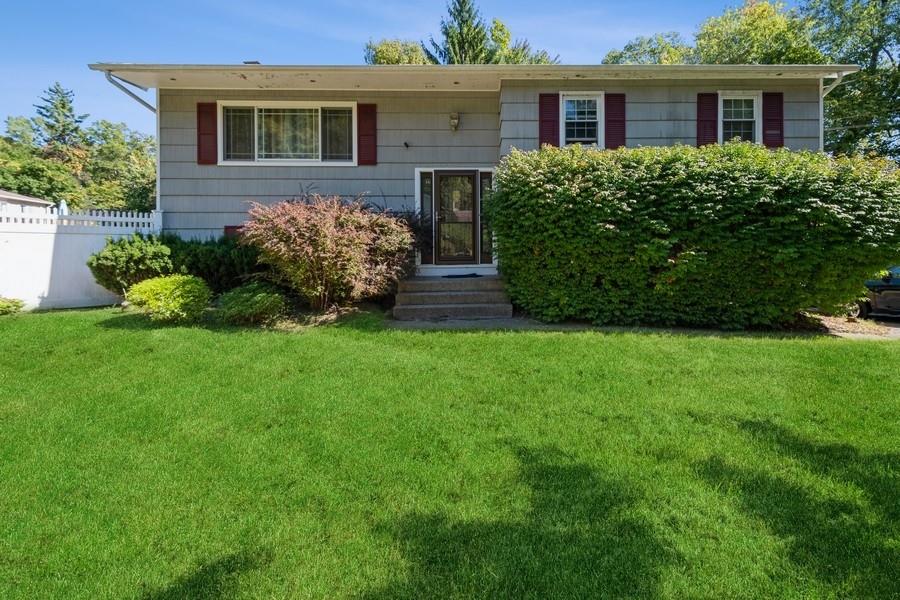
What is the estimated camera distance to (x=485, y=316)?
7.48m

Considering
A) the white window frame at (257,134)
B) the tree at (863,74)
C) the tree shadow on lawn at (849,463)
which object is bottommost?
the tree shadow on lawn at (849,463)

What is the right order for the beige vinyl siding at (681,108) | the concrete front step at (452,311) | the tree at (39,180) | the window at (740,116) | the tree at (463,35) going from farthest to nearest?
1. the tree at (463,35)
2. the tree at (39,180)
3. the window at (740,116)
4. the beige vinyl siding at (681,108)
5. the concrete front step at (452,311)

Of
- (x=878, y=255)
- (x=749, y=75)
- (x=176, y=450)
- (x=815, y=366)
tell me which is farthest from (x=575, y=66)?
(x=176, y=450)

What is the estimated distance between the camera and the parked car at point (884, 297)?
8.81 m

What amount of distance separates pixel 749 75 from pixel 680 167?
3.73 meters

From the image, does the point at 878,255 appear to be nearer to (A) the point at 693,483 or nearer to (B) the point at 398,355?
(A) the point at 693,483

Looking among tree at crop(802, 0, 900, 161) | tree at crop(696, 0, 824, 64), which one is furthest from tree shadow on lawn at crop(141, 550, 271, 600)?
tree at crop(802, 0, 900, 161)

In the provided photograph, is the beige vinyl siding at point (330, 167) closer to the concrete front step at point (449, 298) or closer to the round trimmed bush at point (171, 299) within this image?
the concrete front step at point (449, 298)

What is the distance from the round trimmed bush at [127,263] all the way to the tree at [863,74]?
2119 cm

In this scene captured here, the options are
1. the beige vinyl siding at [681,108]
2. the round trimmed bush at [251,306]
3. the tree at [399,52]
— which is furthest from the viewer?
the tree at [399,52]

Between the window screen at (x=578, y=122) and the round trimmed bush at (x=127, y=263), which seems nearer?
the round trimmed bush at (x=127, y=263)

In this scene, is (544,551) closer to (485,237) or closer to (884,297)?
(485,237)

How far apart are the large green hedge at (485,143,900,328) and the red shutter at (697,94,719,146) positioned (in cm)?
241

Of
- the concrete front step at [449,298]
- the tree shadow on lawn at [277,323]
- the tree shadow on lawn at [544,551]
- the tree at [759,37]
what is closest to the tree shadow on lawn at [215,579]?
the tree shadow on lawn at [544,551]
